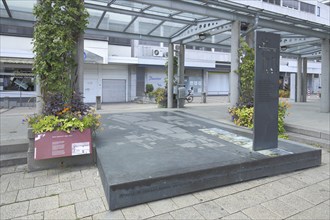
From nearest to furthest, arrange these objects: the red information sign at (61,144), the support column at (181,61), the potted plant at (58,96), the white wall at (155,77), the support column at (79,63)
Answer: the red information sign at (61,144)
the potted plant at (58,96)
the support column at (79,63)
the support column at (181,61)
the white wall at (155,77)

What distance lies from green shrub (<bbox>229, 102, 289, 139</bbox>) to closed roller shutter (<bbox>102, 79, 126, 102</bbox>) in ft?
46.0

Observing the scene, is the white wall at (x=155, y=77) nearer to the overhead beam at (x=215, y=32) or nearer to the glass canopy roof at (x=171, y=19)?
the glass canopy roof at (x=171, y=19)

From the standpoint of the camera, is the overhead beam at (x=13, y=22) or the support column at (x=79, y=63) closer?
the support column at (x=79, y=63)

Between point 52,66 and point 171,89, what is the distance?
7340 millimetres

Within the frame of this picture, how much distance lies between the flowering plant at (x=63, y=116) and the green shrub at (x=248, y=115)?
415 centimetres

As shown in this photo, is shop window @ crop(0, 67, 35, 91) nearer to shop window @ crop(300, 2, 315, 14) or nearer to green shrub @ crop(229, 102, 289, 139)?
green shrub @ crop(229, 102, 289, 139)

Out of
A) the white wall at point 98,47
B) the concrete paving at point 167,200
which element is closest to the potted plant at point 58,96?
the concrete paving at point 167,200

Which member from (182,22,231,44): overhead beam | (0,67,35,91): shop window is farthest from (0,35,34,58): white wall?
(182,22,231,44): overhead beam

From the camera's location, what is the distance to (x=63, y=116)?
406cm

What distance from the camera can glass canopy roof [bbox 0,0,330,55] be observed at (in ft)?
23.1

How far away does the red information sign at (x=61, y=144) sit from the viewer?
3.68 m

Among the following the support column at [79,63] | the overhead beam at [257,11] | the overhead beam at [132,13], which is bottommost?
the support column at [79,63]

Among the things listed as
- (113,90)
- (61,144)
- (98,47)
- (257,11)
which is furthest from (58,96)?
(113,90)

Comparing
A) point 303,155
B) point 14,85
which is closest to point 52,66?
point 303,155
